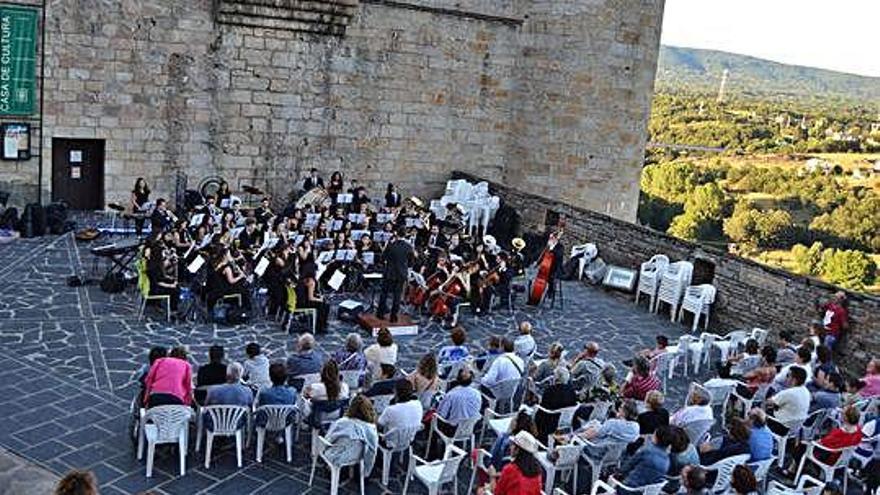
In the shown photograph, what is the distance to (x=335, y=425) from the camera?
784 centimetres

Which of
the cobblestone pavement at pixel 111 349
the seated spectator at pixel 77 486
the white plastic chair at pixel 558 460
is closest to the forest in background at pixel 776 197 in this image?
the cobblestone pavement at pixel 111 349

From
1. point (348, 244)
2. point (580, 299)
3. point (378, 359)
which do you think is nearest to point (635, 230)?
point (580, 299)

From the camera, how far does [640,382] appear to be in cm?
955

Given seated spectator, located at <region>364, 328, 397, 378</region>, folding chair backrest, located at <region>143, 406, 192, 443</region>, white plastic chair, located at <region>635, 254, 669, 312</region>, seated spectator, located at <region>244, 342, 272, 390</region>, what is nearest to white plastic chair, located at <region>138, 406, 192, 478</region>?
folding chair backrest, located at <region>143, 406, 192, 443</region>

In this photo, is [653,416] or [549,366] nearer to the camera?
[653,416]

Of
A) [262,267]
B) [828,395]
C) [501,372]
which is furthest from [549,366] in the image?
[262,267]

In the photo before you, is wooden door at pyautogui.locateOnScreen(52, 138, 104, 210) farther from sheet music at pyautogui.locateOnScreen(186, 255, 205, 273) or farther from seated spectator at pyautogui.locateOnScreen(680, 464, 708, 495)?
seated spectator at pyautogui.locateOnScreen(680, 464, 708, 495)

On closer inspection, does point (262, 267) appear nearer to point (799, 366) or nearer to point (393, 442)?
point (393, 442)

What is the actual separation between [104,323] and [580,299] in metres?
8.60

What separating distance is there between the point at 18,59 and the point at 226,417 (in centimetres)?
1186

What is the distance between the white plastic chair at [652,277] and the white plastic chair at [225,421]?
9.87 meters

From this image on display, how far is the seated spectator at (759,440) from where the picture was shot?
8.28m

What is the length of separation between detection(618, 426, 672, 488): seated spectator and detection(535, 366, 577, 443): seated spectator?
123 centimetres

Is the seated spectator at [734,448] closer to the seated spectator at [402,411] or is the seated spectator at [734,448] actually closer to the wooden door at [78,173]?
the seated spectator at [402,411]
